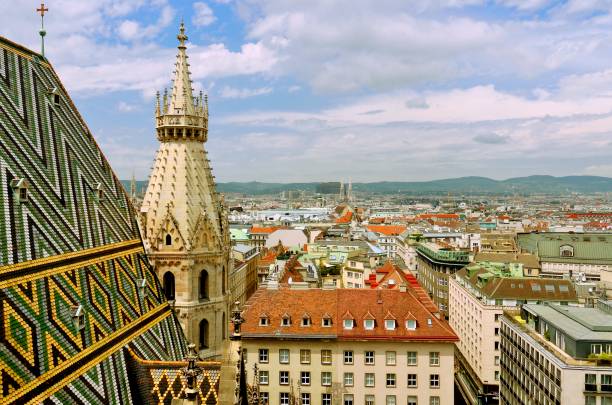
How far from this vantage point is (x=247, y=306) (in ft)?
157

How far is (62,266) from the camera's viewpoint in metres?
18.0

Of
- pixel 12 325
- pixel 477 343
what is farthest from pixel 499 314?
pixel 12 325

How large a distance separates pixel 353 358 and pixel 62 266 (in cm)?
3042

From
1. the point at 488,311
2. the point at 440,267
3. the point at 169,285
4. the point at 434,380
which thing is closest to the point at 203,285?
the point at 169,285

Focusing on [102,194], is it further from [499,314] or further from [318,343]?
[499,314]

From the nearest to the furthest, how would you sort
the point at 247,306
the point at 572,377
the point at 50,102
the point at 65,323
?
the point at 65,323 → the point at 50,102 → the point at 572,377 → the point at 247,306

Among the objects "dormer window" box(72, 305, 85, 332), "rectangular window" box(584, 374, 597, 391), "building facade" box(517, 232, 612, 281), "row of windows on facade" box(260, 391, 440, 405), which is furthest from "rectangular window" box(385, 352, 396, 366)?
"building facade" box(517, 232, 612, 281)

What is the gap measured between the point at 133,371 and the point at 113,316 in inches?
82.1

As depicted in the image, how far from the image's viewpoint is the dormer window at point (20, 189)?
16.9m

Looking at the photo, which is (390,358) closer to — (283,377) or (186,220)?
(283,377)

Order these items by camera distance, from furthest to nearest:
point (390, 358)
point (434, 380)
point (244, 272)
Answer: point (244, 272), point (390, 358), point (434, 380)

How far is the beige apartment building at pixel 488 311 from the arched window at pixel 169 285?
Answer: 46112 mm

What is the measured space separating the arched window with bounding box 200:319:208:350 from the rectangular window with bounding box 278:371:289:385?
16.6 metres

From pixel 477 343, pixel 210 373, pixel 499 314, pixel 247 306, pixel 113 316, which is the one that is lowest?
pixel 477 343
